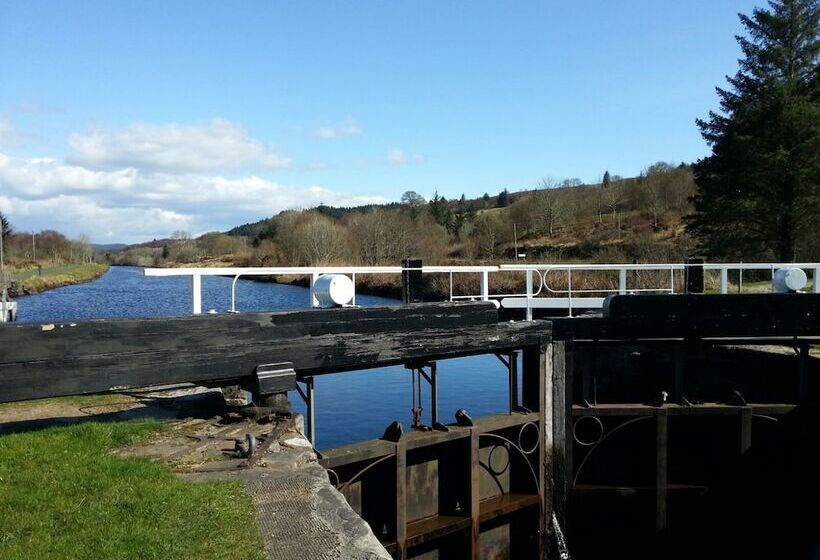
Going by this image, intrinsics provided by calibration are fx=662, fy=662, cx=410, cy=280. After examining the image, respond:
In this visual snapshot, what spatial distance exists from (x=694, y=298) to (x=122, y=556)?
727 cm

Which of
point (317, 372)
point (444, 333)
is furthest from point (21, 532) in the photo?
point (444, 333)

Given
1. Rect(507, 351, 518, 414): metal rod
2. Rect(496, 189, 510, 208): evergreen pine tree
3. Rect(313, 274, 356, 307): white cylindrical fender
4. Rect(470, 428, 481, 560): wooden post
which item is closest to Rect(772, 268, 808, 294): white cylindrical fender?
Rect(507, 351, 518, 414): metal rod

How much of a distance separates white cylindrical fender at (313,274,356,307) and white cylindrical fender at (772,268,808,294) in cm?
602

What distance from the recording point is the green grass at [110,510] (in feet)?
10.9

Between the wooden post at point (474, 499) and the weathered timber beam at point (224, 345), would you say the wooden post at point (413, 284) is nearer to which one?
the weathered timber beam at point (224, 345)

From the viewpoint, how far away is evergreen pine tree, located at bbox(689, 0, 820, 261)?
1086 inches

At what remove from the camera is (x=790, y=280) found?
29.0ft

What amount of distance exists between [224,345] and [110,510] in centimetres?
185

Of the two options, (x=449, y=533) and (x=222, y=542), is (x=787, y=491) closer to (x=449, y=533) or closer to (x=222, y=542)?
(x=449, y=533)

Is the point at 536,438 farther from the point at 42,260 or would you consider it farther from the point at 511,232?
the point at 42,260

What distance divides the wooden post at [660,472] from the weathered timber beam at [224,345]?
2.45 meters

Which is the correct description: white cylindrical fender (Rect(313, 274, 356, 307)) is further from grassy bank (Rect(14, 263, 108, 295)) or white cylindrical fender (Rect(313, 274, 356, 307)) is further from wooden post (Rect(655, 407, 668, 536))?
grassy bank (Rect(14, 263, 108, 295))

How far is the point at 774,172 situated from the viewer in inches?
1088

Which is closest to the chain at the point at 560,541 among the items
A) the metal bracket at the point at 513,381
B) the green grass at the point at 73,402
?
the metal bracket at the point at 513,381
